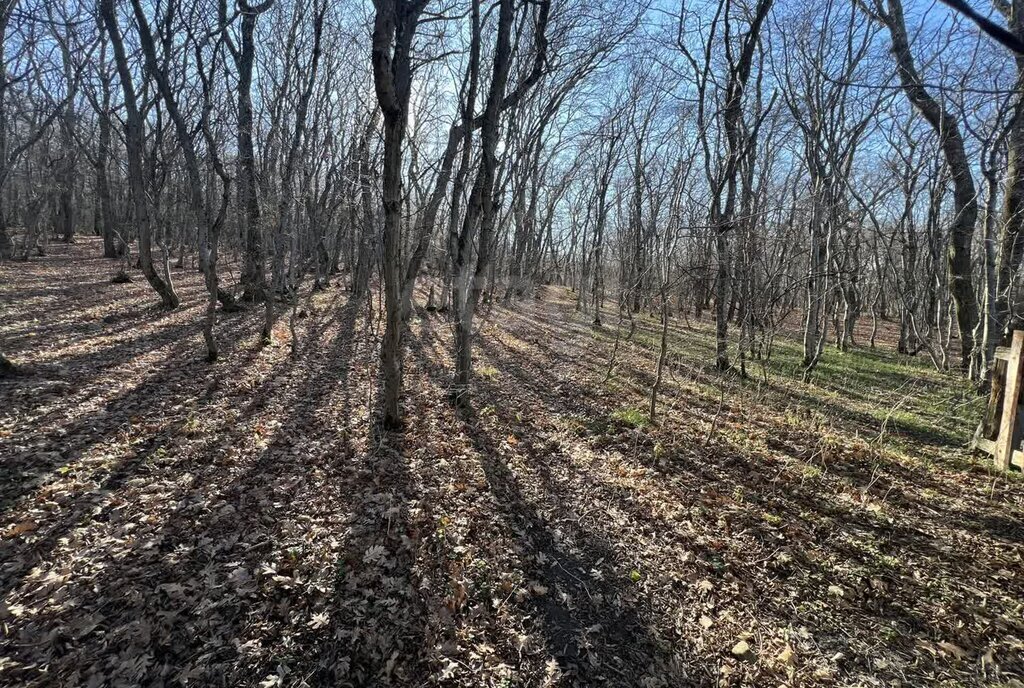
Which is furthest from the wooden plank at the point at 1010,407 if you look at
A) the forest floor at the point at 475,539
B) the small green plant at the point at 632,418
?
the small green plant at the point at 632,418

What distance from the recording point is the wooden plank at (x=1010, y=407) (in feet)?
16.6

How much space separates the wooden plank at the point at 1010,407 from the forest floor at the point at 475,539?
0.31 m

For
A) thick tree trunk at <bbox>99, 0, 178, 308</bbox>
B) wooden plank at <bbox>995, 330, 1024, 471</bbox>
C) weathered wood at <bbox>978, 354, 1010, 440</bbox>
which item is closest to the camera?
wooden plank at <bbox>995, 330, 1024, 471</bbox>

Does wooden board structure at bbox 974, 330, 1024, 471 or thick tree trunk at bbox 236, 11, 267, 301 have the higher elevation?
thick tree trunk at bbox 236, 11, 267, 301

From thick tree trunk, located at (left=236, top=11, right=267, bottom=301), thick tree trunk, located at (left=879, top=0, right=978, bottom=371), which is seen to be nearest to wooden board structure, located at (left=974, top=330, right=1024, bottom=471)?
thick tree trunk, located at (left=879, top=0, right=978, bottom=371)

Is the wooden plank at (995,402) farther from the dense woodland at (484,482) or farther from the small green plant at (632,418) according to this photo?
the small green plant at (632,418)

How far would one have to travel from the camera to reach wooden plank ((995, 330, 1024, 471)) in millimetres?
5070

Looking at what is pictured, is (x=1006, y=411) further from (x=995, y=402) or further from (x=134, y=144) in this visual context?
(x=134, y=144)

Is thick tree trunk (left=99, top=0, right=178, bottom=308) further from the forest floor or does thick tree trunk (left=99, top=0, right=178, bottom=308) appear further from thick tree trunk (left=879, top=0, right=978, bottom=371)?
thick tree trunk (left=879, top=0, right=978, bottom=371)

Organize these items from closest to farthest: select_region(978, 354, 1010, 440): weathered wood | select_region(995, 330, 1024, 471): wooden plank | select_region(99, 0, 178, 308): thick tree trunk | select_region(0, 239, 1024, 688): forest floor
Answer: select_region(0, 239, 1024, 688): forest floor
select_region(995, 330, 1024, 471): wooden plank
select_region(978, 354, 1010, 440): weathered wood
select_region(99, 0, 178, 308): thick tree trunk

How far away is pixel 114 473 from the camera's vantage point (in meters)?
4.45

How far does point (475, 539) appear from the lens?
4180 millimetres

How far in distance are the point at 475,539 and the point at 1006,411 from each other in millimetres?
6244

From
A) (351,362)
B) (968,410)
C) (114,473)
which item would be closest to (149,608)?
(114,473)
